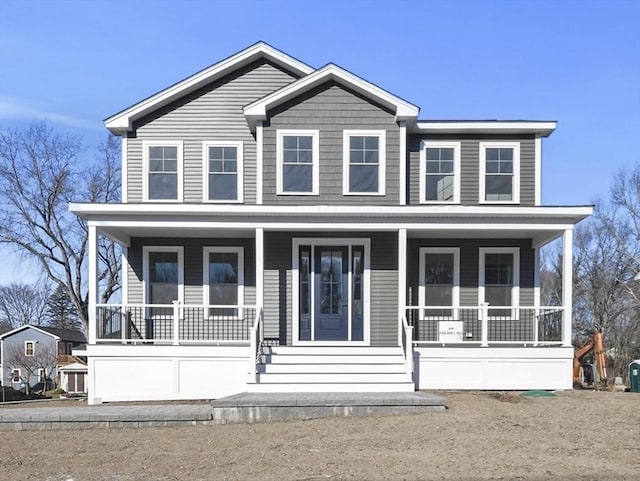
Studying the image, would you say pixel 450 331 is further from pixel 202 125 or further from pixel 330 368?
pixel 202 125

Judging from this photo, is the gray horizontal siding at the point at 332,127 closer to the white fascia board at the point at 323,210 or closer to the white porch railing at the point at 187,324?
the white fascia board at the point at 323,210

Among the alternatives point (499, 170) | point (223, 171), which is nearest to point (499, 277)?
point (499, 170)

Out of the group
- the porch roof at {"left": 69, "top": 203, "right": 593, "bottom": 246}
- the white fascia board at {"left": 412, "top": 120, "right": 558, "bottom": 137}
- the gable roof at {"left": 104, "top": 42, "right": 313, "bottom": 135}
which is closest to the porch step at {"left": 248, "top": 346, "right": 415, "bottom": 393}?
the porch roof at {"left": 69, "top": 203, "right": 593, "bottom": 246}

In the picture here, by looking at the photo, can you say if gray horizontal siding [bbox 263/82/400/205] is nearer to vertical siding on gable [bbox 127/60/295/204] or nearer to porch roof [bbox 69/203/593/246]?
porch roof [bbox 69/203/593/246]

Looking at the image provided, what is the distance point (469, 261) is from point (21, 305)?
2853 inches

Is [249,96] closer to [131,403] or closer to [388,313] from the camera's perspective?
[388,313]

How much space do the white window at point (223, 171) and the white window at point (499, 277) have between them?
5.99 meters

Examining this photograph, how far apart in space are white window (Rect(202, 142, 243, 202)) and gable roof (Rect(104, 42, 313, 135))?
1427 mm

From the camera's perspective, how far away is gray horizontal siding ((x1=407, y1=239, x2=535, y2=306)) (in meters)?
15.3

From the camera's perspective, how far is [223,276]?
1536 cm

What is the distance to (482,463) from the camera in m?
7.24

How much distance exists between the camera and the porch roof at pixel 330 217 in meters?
13.5

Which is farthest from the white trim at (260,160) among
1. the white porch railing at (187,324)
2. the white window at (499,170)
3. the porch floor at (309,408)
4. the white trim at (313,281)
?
the porch floor at (309,408)

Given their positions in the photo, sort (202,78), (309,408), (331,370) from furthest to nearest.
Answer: (202,78) < (331,370) < (309,408)
